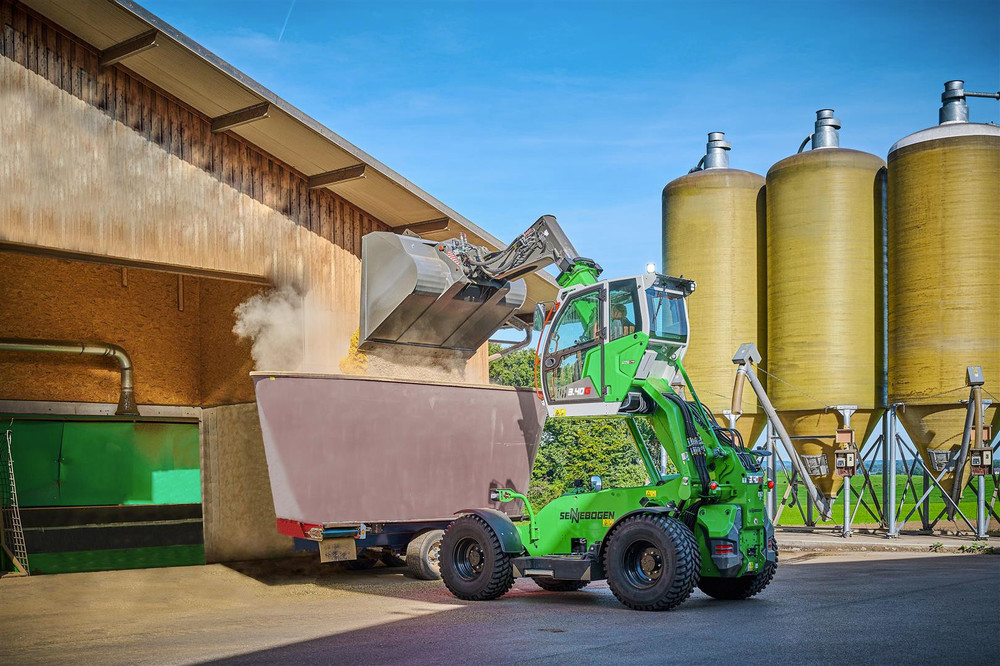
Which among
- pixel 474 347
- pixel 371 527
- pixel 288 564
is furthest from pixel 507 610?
pixel 288 564

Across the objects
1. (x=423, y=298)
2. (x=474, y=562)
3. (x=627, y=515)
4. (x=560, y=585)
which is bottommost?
(x=560, y=585)

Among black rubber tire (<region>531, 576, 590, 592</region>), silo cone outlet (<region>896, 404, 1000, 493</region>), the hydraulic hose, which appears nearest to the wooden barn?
black rubber tire (<region>531, 576, 590, 592</region>)

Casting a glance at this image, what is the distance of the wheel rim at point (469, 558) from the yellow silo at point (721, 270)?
12900 mm

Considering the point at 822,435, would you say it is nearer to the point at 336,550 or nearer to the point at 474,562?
the point at 474,562

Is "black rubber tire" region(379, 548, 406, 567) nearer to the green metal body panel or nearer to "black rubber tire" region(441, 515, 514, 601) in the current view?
"black rubber tire" region(441, 515, 514, 601)

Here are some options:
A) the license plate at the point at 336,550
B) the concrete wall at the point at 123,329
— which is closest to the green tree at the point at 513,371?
the concrete wall at the point at 123,329

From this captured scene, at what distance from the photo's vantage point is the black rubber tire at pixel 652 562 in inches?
397

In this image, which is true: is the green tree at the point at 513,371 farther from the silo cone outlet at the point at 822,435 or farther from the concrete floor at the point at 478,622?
the concrete floor at the point at 478,622

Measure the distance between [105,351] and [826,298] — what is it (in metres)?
14.6

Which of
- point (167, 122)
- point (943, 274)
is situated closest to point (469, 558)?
point (167, 122)

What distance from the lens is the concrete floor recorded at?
7.88 meters

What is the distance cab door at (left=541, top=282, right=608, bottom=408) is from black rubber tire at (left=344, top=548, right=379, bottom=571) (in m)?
5.06

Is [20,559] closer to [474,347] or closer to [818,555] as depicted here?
[474,347]

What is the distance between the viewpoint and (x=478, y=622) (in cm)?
976
